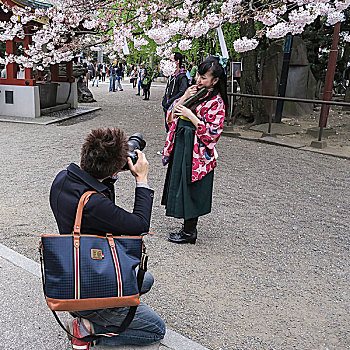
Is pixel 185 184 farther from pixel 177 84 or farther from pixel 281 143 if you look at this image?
pixel 281 143

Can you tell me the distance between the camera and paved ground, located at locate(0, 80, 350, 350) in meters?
2.87

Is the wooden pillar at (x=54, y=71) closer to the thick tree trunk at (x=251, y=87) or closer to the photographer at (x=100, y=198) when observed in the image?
the thick tree trunk at (x=251, y=87)

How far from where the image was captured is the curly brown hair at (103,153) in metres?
1.98

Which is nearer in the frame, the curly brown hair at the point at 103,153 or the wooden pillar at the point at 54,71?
the curly brown hair at the point at 103,153

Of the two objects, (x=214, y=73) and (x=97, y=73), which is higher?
(x=214, y=73)

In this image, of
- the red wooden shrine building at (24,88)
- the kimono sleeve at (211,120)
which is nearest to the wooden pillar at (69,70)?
the red wooden shrine building at (24,88)

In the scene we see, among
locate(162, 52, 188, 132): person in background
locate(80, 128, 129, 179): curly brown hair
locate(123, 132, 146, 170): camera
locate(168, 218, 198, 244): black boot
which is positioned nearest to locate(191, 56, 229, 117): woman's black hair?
locate(168, 218, 198, 244): black boot

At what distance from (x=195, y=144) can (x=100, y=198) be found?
1.92m

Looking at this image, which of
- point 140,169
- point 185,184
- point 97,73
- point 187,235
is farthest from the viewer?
point 97,73

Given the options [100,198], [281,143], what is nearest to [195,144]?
[100,198]

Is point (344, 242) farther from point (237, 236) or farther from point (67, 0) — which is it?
point (67, 0)

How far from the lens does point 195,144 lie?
373cm

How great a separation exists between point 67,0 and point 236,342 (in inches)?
291

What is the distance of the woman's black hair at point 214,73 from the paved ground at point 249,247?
4.74 feet
